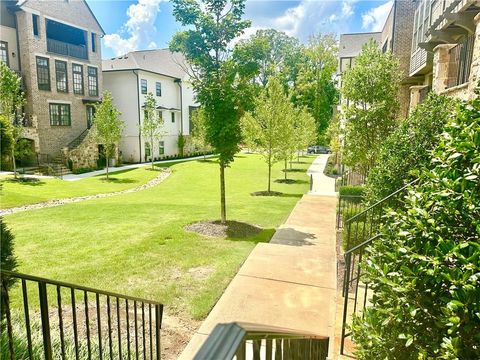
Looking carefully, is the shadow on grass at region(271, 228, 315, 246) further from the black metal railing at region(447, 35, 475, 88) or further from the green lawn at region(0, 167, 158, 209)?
the green lawn at region(0, 167, 158, 209)

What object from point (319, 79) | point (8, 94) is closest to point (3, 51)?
point (8, 94)

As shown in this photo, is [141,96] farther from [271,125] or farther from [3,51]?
[271,125]

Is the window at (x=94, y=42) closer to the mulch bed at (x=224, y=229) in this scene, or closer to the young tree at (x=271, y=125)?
the young tree at (x=271, y=125)

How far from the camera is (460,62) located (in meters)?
8.99

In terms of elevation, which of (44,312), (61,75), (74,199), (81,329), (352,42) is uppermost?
(352,42)

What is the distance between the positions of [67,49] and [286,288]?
1118 inches

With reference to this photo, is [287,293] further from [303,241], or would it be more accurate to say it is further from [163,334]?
[303,241]

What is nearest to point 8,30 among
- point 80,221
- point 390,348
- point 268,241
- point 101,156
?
point 101,156

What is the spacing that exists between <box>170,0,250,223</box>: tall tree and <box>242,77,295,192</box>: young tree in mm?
8146

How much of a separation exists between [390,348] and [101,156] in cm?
3019

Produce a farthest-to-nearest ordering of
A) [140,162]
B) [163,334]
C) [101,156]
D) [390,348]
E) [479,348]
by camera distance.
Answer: [140,162] < [101,156] < [163,334] < [390,348] < [479,348]

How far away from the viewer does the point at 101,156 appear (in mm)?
29328

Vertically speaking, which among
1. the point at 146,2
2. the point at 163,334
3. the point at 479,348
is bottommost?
the point at 163,334

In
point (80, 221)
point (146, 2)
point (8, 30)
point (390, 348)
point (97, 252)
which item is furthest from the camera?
point (8, 30)
